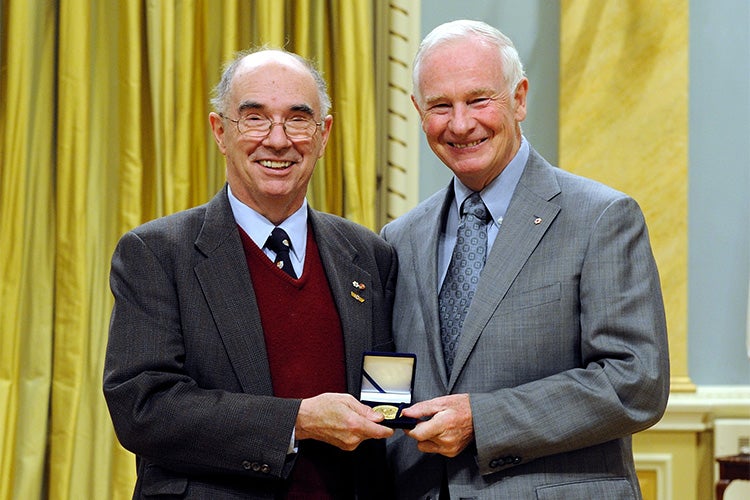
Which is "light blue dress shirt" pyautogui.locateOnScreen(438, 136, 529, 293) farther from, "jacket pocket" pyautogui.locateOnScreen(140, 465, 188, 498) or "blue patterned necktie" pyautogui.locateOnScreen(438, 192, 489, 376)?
"jacket pocket" pyautogui.locateOnScreen(140, 465, 188, 498)

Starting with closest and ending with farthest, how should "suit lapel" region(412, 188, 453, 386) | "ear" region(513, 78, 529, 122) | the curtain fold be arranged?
"suit lapel" region(412, 188, 453, 386), "ear" region(513, 78, 529, 122), the curtain fold

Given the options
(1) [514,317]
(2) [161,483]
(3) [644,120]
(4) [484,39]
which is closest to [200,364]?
(2) [161,483]

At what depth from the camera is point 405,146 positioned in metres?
4.17

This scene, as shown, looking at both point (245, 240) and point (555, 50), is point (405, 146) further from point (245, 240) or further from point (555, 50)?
point (245, 240)

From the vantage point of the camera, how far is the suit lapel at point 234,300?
85.0 inches

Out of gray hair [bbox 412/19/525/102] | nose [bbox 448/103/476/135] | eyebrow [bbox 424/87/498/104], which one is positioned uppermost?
gray hair [bbox 412/19/525/102]

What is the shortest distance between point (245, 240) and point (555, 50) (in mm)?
2328

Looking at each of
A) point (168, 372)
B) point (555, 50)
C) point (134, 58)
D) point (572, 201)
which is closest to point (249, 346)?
point (168, 372)

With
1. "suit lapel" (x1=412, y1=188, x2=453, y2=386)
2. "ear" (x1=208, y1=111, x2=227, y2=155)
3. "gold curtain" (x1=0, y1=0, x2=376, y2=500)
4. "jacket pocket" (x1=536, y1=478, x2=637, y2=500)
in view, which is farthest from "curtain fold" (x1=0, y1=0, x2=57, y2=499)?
"jacket pocket" (x1=536, y1=478, x2=637, y2=500)

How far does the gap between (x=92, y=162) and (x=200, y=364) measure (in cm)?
205

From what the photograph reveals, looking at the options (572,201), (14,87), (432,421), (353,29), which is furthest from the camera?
(353,29)

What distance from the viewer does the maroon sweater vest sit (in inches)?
86.9

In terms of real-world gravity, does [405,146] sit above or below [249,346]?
above

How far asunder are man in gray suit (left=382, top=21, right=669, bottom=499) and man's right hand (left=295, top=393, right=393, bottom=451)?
9 cm
